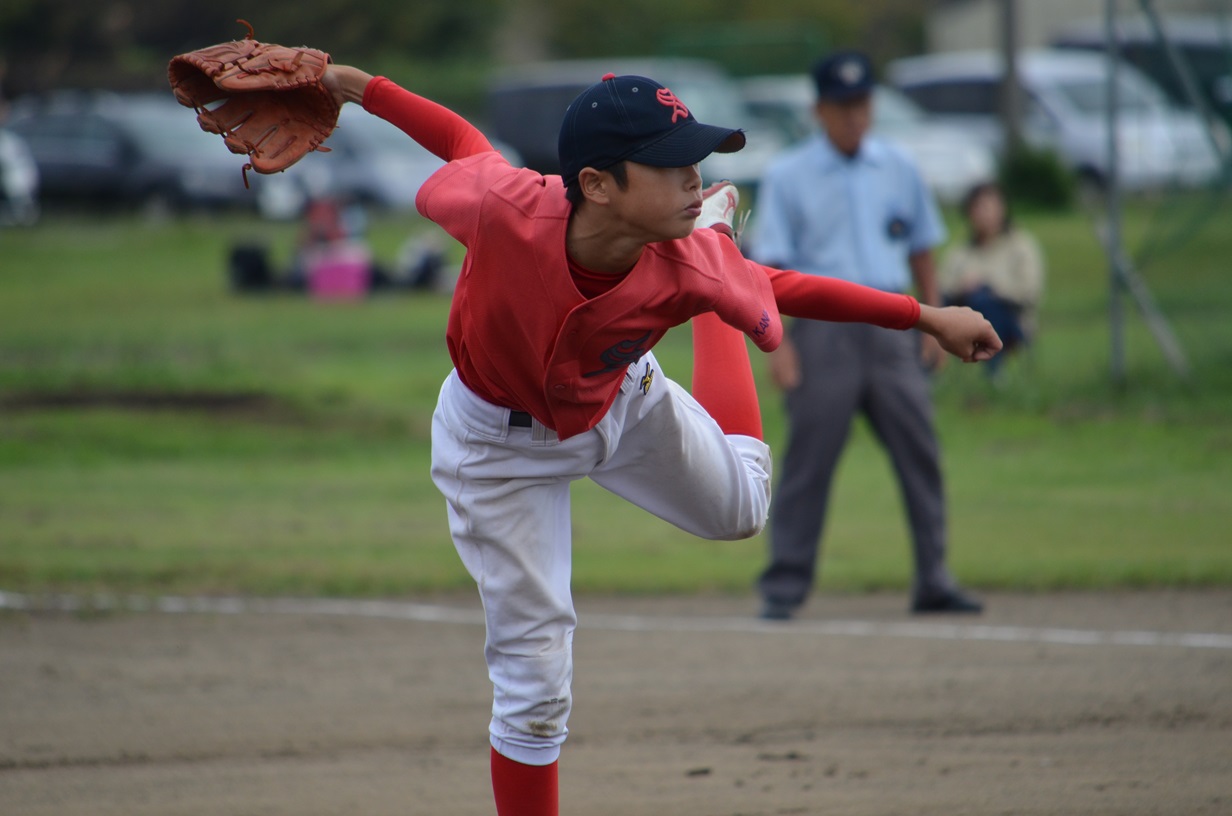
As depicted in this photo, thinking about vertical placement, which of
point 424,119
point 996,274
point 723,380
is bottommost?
point 996,274

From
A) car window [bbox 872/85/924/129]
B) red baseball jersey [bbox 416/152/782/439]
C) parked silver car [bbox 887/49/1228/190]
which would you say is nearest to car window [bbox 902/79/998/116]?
parked silver car [bbox 887/49/1228/190]

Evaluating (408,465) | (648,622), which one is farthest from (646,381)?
(408,465)

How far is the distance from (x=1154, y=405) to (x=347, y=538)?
653 cm

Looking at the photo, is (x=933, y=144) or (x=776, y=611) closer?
(x=776, y=611)

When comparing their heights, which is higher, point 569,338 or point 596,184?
point 596,184

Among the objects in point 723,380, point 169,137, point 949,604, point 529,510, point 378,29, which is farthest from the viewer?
point 378,29

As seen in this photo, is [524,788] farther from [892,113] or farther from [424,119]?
[892,113]

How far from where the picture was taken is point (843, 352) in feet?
22.7

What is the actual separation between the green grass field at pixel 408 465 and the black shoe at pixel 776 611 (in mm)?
882

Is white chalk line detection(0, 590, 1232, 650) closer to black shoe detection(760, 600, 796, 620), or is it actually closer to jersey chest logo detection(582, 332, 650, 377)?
black shoe detection(760, 600, 796, 620)

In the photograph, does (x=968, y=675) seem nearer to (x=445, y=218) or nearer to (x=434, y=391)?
(x=445, y=218)

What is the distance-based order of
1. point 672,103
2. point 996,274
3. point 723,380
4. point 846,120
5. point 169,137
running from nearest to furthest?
point 672,103, point 723,380, point 846,120, point 996,274, point 169,137

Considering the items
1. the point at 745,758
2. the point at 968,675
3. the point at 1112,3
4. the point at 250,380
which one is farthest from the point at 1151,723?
the point at 250,380

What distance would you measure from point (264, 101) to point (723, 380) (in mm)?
1542
